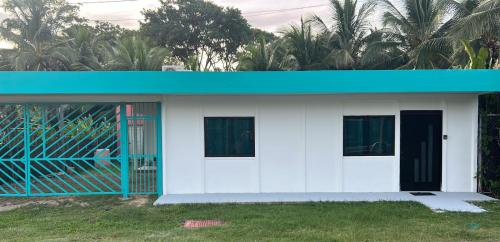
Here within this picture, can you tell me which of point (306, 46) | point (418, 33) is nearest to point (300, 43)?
point (306, 46)

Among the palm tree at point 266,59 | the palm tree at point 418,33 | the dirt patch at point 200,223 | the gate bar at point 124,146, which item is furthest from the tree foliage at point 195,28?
the dirt patch at point 200,223

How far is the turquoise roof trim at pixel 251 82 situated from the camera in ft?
27.8

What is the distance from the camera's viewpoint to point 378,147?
9648mm

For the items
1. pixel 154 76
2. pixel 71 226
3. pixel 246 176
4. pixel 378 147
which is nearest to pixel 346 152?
pixel 378 147

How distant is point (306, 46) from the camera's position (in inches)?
918

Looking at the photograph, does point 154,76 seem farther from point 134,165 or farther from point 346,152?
point 346,152

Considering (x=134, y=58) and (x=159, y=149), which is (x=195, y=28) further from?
(x=159, y=149)

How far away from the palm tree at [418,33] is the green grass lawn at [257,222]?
12.6 metres

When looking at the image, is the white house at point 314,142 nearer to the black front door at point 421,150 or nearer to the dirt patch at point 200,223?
the black front door at point 421,150

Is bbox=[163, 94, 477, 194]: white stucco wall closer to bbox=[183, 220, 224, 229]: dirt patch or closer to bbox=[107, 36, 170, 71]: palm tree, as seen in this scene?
bbox=[183, 220, 224, 229]: dirt patch

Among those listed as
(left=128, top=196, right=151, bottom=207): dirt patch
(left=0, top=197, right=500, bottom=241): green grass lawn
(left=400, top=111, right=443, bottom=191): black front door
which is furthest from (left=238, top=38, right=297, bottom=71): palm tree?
(left=0, top=197, right=500, bottom=241): green grass lawn

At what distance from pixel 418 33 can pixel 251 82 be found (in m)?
15.8

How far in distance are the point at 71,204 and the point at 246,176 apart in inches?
152

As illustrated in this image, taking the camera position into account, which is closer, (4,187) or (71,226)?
(71,226)
